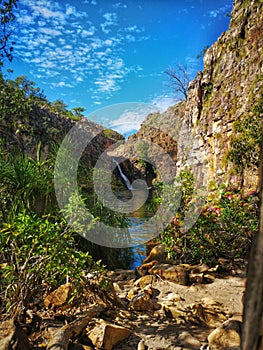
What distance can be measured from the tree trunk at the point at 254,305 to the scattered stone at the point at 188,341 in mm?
1834

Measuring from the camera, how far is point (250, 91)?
928cm

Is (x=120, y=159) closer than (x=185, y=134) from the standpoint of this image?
No

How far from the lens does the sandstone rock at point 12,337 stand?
1.77 meters

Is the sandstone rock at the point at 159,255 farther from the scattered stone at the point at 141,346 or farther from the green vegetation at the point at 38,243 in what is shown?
the scattered stone at the point at 141,346

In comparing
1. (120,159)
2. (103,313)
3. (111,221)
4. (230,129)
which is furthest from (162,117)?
(103,313)

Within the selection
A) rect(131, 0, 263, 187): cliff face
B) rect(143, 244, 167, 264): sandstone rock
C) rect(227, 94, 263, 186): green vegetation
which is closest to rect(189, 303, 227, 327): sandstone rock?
rect(143, 244, 167, 264): sandstone rock

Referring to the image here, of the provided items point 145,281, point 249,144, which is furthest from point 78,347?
point 249,144

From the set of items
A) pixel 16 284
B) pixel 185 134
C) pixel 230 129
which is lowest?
pixel 16 284

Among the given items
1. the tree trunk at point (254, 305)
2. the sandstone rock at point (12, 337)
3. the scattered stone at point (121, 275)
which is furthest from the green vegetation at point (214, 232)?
the tree trunk at point (254, 305)

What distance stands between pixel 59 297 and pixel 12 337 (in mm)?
980

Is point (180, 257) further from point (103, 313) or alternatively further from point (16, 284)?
point (16, 284)

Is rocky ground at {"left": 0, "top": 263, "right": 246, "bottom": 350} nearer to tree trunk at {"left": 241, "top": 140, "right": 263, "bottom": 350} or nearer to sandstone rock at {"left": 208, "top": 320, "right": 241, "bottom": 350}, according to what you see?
sandstone rock at {"left": 208, "top": 320, "right": 241, "bottom": 350}

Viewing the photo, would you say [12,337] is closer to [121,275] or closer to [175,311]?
[175,311]

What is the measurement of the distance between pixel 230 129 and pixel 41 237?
920 cm
